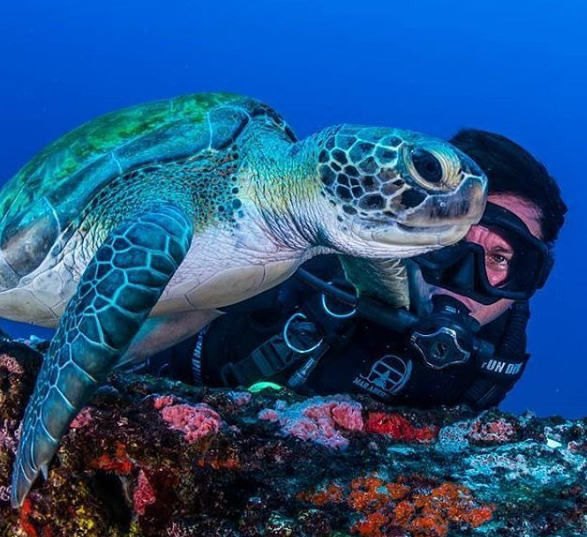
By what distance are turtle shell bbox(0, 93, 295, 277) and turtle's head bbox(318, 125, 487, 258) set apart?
2.05ft

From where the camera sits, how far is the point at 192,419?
1.58m

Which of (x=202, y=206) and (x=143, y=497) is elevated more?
(x=202, y=206)

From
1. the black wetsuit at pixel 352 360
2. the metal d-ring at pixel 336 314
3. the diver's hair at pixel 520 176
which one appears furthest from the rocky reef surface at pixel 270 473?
the diver's hair at pixel 520 176

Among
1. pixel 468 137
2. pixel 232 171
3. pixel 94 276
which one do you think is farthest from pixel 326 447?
pixel 468 137

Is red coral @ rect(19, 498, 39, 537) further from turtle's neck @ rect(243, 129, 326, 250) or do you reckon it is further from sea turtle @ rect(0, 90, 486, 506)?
turtle's neck @ rect(243, 129, 326, 250)

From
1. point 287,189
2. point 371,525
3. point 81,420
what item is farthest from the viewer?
point 287,189

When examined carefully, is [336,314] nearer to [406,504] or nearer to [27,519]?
[406,504]

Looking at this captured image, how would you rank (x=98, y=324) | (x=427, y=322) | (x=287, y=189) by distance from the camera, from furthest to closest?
1. (x=427, y=322)
2. (x=287, y=189)
3. (x=98, y=324)

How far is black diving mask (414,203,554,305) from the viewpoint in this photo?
290 centimetres

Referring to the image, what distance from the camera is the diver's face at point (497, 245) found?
10.2 feet

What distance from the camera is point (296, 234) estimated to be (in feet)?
8.26

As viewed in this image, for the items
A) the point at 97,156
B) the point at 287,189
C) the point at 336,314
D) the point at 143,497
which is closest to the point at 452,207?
the point at 287,189

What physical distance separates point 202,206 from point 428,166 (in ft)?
3.29

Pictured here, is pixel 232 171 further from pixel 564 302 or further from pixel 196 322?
pixel 564 302
